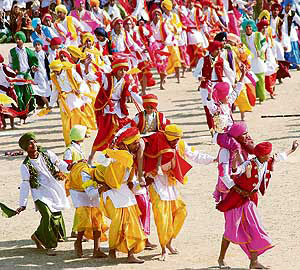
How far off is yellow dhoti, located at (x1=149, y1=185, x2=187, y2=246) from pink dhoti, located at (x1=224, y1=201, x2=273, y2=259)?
786 millimetres

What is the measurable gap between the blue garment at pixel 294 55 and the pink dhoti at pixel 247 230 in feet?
45.2

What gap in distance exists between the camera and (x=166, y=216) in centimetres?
1098

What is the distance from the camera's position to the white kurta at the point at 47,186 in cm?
1115

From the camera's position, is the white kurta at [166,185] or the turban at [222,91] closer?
the white kurta at [166,185]

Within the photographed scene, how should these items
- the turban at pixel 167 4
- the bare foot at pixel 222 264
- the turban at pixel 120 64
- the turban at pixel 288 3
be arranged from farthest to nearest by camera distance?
the turban at pixel 288 3 < the turban at pixel 167 4 < the turban at pixel 120 64 < the bare foot at pixel 222 264

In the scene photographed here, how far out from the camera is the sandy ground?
1084cm

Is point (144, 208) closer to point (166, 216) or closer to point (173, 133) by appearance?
point (166, 216)

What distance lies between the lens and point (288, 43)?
2316 centimetres

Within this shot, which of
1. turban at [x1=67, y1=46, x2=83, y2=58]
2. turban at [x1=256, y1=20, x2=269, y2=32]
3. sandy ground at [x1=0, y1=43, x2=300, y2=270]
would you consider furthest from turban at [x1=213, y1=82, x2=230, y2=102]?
turban at [x1=256, y1=20, x2=269, y2=32]

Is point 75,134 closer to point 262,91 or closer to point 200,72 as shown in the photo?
point 200,72

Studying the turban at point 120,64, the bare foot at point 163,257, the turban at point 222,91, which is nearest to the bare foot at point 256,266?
the bare foot at point 163,257

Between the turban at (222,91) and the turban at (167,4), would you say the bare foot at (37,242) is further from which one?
the turban at (167,4)

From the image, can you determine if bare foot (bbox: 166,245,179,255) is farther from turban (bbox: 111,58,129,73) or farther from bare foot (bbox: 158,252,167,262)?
turban (bbox: 111,58,129,73)

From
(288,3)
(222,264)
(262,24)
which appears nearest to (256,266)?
(222,264)
